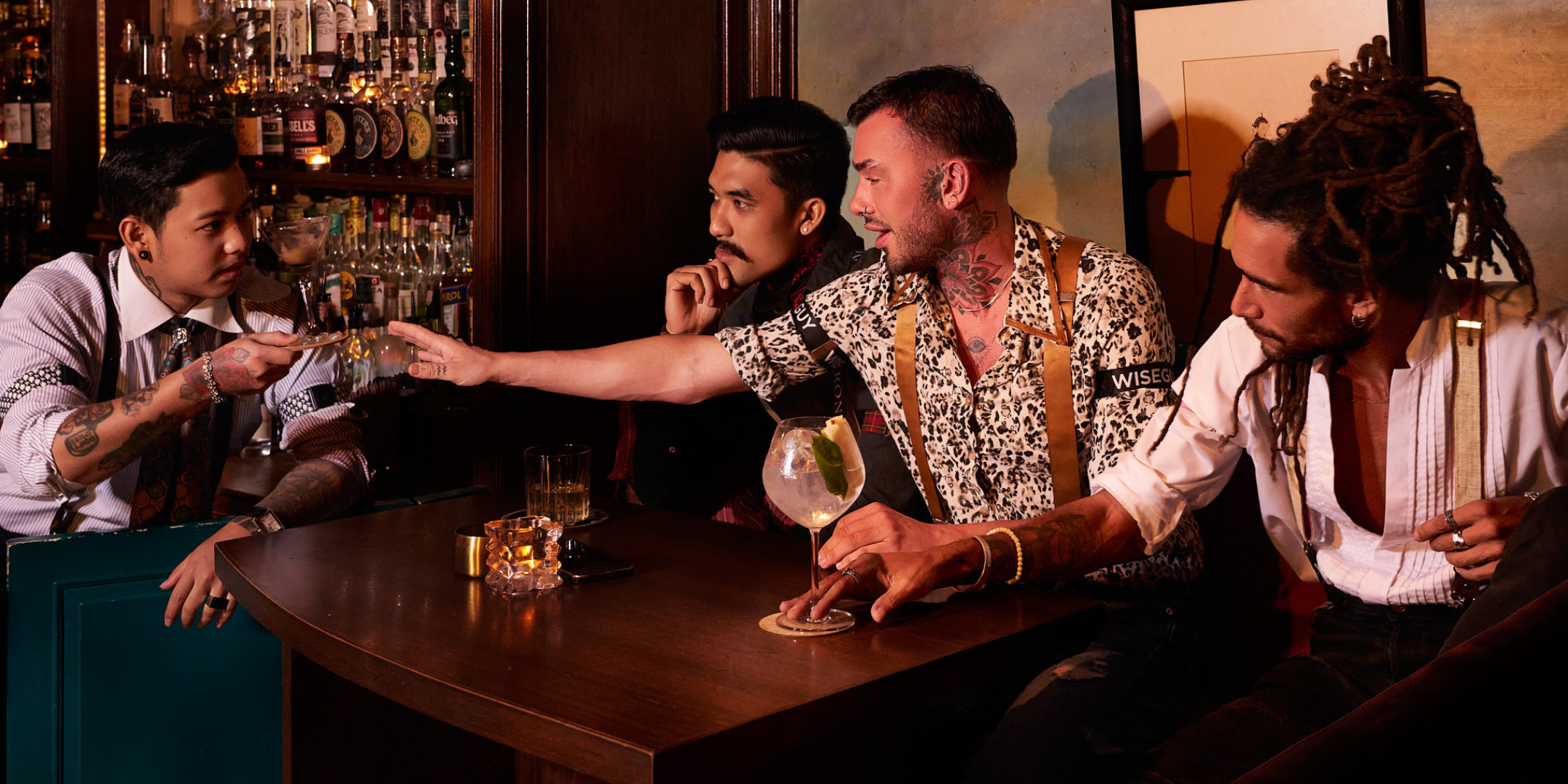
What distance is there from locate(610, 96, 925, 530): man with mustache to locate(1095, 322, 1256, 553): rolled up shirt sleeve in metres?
0.97

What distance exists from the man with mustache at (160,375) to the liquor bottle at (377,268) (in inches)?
16.8

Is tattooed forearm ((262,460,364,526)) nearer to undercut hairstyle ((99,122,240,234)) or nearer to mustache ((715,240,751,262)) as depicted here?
undercut hairstyle ((99,122,240,234))

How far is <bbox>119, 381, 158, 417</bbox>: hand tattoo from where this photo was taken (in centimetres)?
212

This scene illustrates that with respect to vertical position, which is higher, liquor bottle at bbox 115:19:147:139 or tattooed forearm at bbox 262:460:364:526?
liquor bottle at bbox 115:19:147:139

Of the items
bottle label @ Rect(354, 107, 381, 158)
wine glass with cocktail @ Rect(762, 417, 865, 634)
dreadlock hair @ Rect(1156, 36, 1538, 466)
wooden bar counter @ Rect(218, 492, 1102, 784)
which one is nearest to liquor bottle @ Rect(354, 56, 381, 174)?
bottle label @ Rect(354, 107, 381, 158)

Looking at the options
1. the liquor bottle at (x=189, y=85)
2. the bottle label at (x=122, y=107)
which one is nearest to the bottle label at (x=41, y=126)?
the bottle label at (x=122, y=107)

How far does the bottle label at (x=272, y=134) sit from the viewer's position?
301 cm

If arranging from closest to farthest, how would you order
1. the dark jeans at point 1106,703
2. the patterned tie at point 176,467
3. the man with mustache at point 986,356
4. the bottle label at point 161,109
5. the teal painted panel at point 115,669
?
the dark jeans at point 1106,703 → the man with mustache at point 986,356 → the teal painted panel at point 115,669 → the patterned tie at point 176,467 → the bottle label at point 161,109

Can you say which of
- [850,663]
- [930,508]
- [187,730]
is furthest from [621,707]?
[187,730]

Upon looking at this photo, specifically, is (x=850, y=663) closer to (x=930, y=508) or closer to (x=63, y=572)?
(x=930, y=508)

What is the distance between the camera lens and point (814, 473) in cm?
140

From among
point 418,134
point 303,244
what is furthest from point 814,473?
point 418,134

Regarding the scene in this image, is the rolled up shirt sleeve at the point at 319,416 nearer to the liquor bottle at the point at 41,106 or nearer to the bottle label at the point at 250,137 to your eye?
the bottle label at the point at 250,137

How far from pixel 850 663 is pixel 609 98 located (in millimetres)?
2071
